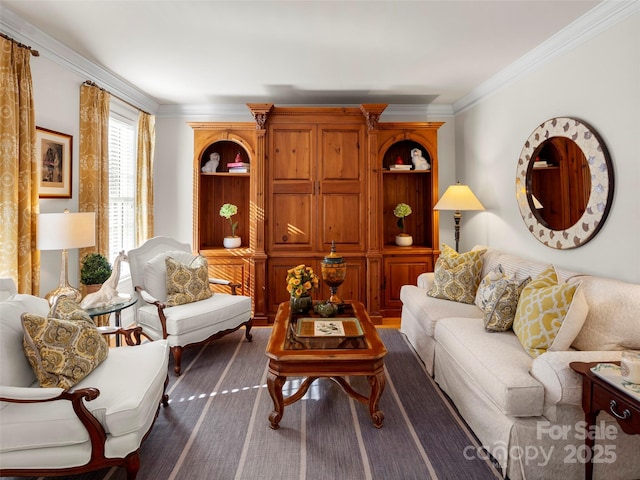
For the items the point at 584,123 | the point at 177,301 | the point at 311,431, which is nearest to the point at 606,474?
the point at 311,431

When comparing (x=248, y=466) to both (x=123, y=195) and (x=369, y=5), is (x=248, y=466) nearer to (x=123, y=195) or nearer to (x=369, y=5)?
(x=369, y=5)

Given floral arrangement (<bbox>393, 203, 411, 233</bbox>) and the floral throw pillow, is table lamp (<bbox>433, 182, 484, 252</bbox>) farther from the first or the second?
the floral throw pillow

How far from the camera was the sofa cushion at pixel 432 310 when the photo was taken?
3.14 meters

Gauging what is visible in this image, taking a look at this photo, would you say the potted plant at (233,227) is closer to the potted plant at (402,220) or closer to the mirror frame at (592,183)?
the potted plant at (402,220)

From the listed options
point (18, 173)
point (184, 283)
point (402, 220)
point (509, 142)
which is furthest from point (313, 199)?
point (18, 173)

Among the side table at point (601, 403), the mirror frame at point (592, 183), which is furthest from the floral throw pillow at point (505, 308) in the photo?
the side table at point (601, 403)

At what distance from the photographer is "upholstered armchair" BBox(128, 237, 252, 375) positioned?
3.22 meters

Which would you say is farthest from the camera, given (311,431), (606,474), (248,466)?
(311,431)

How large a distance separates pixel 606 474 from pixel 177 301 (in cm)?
331

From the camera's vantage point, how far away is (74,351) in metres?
1.96

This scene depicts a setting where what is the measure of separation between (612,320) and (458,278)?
1458mm

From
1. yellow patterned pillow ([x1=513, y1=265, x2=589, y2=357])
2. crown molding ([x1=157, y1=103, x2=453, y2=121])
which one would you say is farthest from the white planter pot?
yellow patterned pillow ([x1=513, y1=265, x2=589, y2=357])

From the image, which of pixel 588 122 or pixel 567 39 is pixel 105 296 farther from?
pixel 567 39

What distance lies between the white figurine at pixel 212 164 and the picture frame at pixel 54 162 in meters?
1.63
